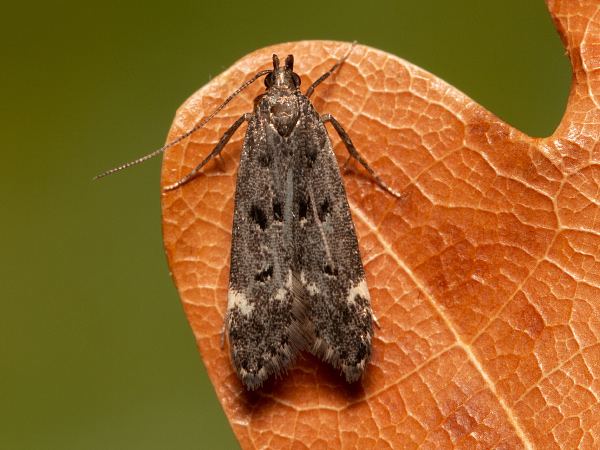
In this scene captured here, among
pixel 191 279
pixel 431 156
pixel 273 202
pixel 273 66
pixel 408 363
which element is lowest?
pixel 408 363

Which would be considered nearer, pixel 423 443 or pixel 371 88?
pixel 423 443

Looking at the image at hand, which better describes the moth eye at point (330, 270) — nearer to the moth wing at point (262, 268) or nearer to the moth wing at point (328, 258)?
the moth wing at point (328, 258)

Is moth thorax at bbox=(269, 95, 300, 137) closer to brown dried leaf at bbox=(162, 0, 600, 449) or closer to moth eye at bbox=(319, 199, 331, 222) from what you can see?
brown dried leaf at bbox=(162, 0, 600, 449)

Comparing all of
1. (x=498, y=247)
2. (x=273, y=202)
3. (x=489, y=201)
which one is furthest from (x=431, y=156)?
(x=273, y=202)

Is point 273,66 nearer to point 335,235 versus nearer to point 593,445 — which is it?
point 335,235

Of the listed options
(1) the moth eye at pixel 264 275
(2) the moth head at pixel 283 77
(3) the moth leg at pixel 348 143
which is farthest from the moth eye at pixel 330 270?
(2) the moth head at pixel 283 77

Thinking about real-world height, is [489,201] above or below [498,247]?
above

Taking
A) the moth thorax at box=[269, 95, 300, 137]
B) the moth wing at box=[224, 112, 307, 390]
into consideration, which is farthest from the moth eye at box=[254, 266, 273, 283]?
the moth thorax at box=[269, 95, 300, 137]
